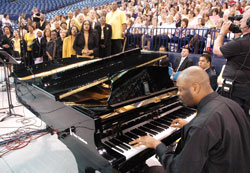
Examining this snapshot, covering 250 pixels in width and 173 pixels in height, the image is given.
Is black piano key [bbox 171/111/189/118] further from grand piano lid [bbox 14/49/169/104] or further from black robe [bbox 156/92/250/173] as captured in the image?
black robe [bbox 156/92/250/173]

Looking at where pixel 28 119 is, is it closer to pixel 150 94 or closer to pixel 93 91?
pixel 93 91

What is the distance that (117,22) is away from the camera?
6371mm

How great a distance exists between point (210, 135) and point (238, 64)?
1697 mm

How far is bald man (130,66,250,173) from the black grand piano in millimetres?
569

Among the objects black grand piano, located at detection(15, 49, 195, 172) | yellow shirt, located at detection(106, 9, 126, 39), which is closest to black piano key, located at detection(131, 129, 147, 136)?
black grand piano, located at detection(15, 49, 195, 172)

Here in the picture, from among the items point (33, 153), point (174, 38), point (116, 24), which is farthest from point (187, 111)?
point (116, 24)

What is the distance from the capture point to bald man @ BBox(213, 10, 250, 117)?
2379 millimetres

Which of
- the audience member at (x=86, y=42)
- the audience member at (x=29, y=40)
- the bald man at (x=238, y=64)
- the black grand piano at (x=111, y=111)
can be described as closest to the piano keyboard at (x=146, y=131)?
the black grand piano at (x=111, y=111)

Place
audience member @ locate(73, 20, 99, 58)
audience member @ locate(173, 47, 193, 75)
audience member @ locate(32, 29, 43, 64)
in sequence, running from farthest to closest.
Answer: audience member @ locate(32, 29, 43, 64) → audience member @ locate(73, 20, 99, 58) → audience member @ locate(173, 47, 193, 75)

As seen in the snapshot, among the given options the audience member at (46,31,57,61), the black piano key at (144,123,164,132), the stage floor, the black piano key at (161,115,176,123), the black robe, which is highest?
the audience member at (46,31,57,61)

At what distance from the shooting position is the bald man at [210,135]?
1189 mm

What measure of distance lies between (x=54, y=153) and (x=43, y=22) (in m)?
7.34

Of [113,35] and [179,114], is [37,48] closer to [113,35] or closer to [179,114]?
[113,35]

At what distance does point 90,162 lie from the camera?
6.07ft
